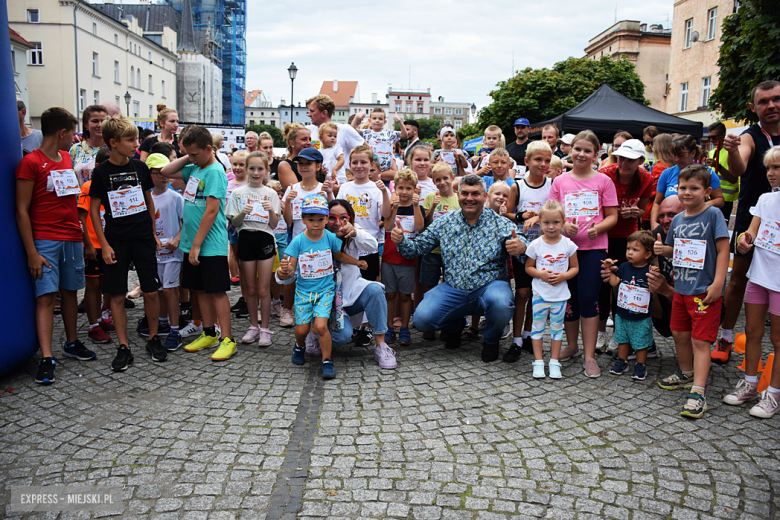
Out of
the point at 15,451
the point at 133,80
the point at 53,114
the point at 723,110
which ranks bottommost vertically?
the point at 15,451

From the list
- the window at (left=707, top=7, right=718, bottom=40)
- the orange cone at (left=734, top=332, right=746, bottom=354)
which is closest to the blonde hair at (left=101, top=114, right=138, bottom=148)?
the orange cone at (left=734, top=332, right=746, bottom=354)

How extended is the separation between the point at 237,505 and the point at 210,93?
76369 mm

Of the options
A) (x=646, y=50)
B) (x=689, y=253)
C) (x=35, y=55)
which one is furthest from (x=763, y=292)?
(x=646, y=50)

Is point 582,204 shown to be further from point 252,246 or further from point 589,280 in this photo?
point 252,246

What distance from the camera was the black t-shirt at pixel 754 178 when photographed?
4914 millimetres

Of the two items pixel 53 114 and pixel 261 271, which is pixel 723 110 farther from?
pixel 53 114

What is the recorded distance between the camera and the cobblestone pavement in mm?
2994

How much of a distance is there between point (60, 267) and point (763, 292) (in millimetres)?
5918

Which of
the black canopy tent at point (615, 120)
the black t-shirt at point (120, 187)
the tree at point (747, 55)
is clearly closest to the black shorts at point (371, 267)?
the black t-shirt at point (120, 187)

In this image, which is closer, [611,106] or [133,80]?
[611,106]

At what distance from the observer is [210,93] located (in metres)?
72.0

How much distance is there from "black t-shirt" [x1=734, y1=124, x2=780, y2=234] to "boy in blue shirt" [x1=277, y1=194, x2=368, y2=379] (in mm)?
3862

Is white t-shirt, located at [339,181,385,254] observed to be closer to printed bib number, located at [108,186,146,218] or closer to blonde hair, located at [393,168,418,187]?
blonde hair, located at [393,168,418,187]

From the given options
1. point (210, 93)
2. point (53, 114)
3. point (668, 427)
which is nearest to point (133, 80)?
point (210, 93)
